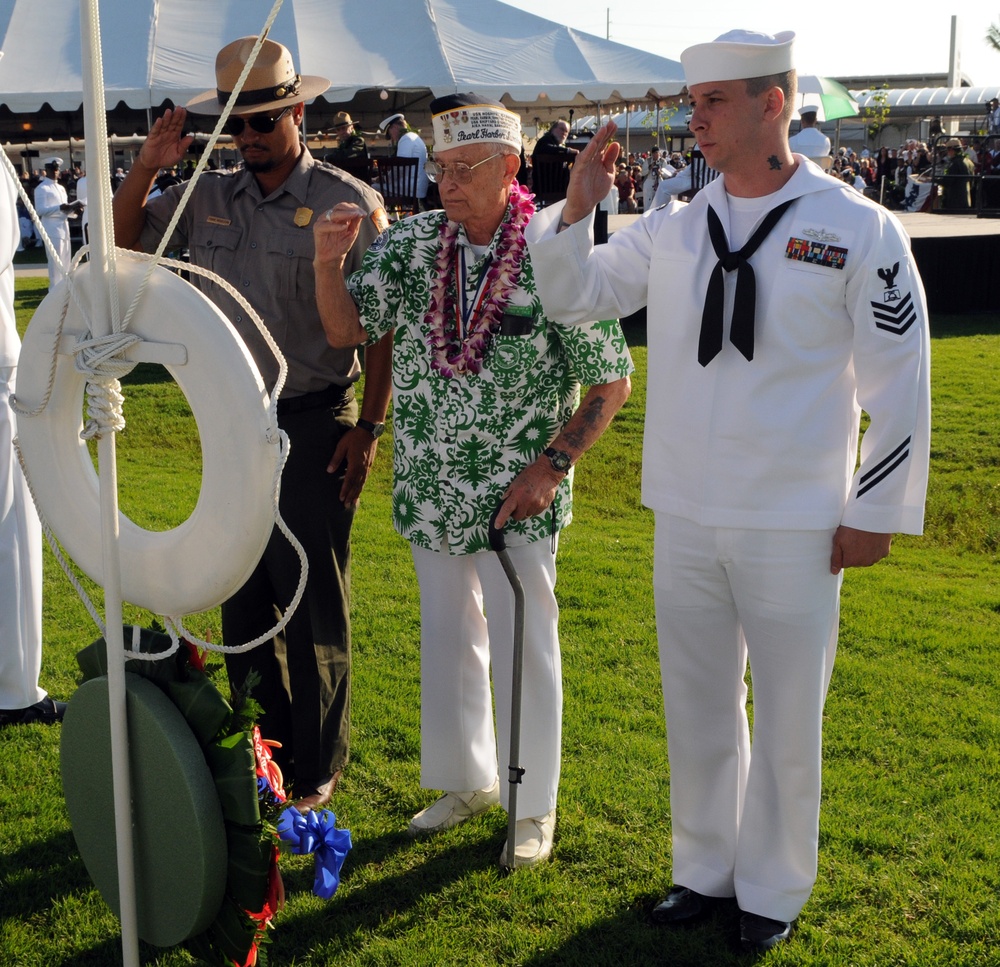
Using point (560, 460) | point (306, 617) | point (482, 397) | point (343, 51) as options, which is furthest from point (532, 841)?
point (343, 51)

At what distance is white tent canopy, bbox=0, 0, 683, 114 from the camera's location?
14.8 meters

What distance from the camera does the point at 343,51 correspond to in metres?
15.2

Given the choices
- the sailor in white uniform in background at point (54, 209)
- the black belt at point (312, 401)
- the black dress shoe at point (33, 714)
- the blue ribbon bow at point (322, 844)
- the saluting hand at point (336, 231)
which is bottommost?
the black dress shoe at point (33, 714)

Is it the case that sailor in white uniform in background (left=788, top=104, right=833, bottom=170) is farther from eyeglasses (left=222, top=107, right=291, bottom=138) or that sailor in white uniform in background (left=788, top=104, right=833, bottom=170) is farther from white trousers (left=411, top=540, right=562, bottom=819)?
white trousers (left=411, top=540, right=562, bottom=819)

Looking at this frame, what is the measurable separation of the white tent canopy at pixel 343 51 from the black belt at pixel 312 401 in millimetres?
12306

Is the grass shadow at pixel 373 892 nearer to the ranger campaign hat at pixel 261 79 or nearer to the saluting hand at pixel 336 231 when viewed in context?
the saluting hand at pixel 336 231

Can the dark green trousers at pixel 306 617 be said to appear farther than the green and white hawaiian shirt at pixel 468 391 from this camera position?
Yes

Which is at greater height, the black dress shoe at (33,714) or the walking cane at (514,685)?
the walking cane at (514,685)

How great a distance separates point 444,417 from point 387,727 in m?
1.45

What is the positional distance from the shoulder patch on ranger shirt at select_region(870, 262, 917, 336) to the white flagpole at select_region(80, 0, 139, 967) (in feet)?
5.12

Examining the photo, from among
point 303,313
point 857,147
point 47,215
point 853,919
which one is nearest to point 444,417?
point 303,313

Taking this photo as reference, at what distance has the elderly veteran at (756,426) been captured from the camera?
2465mm

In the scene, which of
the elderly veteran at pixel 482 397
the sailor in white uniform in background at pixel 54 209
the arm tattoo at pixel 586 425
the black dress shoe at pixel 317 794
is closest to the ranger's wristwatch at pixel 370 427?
the elderly veteran at pixel 482 397

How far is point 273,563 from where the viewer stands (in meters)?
3.42
